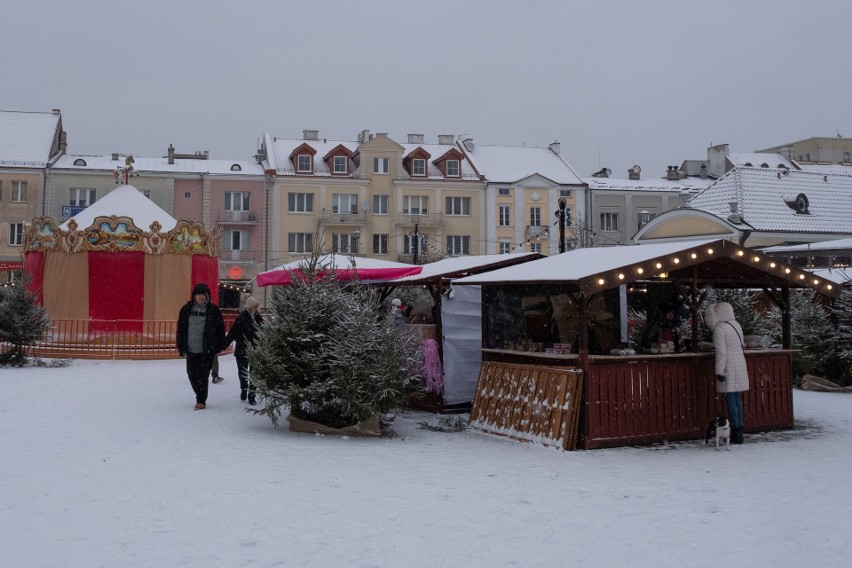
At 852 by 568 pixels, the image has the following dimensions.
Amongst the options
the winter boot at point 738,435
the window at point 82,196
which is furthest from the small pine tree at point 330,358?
the window at point 82,196

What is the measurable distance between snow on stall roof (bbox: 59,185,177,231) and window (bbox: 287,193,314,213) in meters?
24.3

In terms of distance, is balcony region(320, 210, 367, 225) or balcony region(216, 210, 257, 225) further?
balcony region(320, 210, 367, 225)

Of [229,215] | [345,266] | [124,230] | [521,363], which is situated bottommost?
[521,363]

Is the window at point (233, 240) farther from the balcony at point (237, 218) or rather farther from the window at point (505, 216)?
the window at point (505, 216)

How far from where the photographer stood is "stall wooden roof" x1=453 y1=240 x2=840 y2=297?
32.9 feet

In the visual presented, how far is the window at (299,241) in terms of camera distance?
49.8 m

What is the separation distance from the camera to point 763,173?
3609cm

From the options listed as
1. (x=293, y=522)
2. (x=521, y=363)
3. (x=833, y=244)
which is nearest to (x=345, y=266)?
(x=521, y=363)

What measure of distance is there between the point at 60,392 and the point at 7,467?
6.52 m

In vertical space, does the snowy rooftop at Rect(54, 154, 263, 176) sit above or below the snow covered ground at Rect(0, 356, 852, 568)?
above

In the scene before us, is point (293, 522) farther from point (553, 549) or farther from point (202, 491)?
point (553, 549)

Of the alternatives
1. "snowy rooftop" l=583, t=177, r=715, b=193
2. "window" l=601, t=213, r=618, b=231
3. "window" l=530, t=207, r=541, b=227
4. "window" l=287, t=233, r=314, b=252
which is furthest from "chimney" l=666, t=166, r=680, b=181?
"window" l=287, t=233, r=314, b=252

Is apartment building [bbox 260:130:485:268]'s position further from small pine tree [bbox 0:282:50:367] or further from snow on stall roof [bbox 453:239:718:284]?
snow on stall roof [bbox 453:239:718:284]

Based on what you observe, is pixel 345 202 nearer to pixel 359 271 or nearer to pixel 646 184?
pixel 646 184
